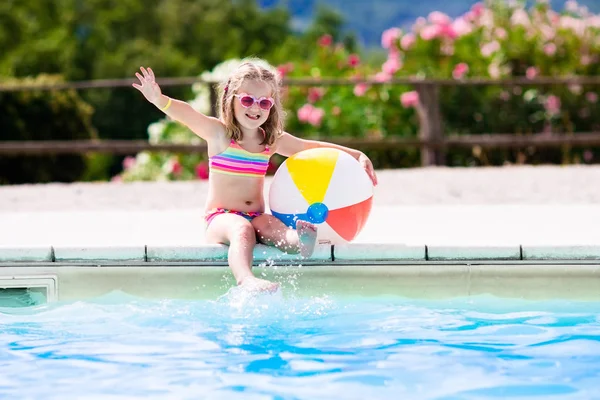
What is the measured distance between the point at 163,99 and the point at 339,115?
24.9ft

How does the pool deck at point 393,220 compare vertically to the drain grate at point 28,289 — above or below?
above

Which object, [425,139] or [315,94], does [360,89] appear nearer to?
[315,94]

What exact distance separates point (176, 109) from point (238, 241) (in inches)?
32.3

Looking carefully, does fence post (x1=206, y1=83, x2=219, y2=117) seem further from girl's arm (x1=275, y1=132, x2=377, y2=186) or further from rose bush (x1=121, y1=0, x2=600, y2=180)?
girl's arm (x1=275, y1=132, x2=377, y2=186)

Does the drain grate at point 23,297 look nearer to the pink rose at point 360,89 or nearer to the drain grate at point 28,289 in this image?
the drain grate at point 28,289

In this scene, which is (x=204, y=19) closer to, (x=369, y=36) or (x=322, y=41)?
(x=322, y=41)

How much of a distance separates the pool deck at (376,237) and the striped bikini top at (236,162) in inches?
17.1

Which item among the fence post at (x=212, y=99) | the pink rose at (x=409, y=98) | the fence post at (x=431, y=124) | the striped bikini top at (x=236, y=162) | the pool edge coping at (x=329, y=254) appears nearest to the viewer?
the pool edge coping at (x=329, y=254)

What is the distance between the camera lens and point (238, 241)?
454cm

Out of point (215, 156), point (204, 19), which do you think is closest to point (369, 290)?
point (215, 156)

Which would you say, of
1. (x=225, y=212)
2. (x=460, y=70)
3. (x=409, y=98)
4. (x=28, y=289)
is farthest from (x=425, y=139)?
(x=28, y=289)

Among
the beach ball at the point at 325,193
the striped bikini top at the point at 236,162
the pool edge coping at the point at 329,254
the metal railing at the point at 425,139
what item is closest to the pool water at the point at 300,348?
the pool edge coping at the point at 329,254

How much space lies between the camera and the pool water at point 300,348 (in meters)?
3.48

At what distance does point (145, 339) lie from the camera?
417cm
